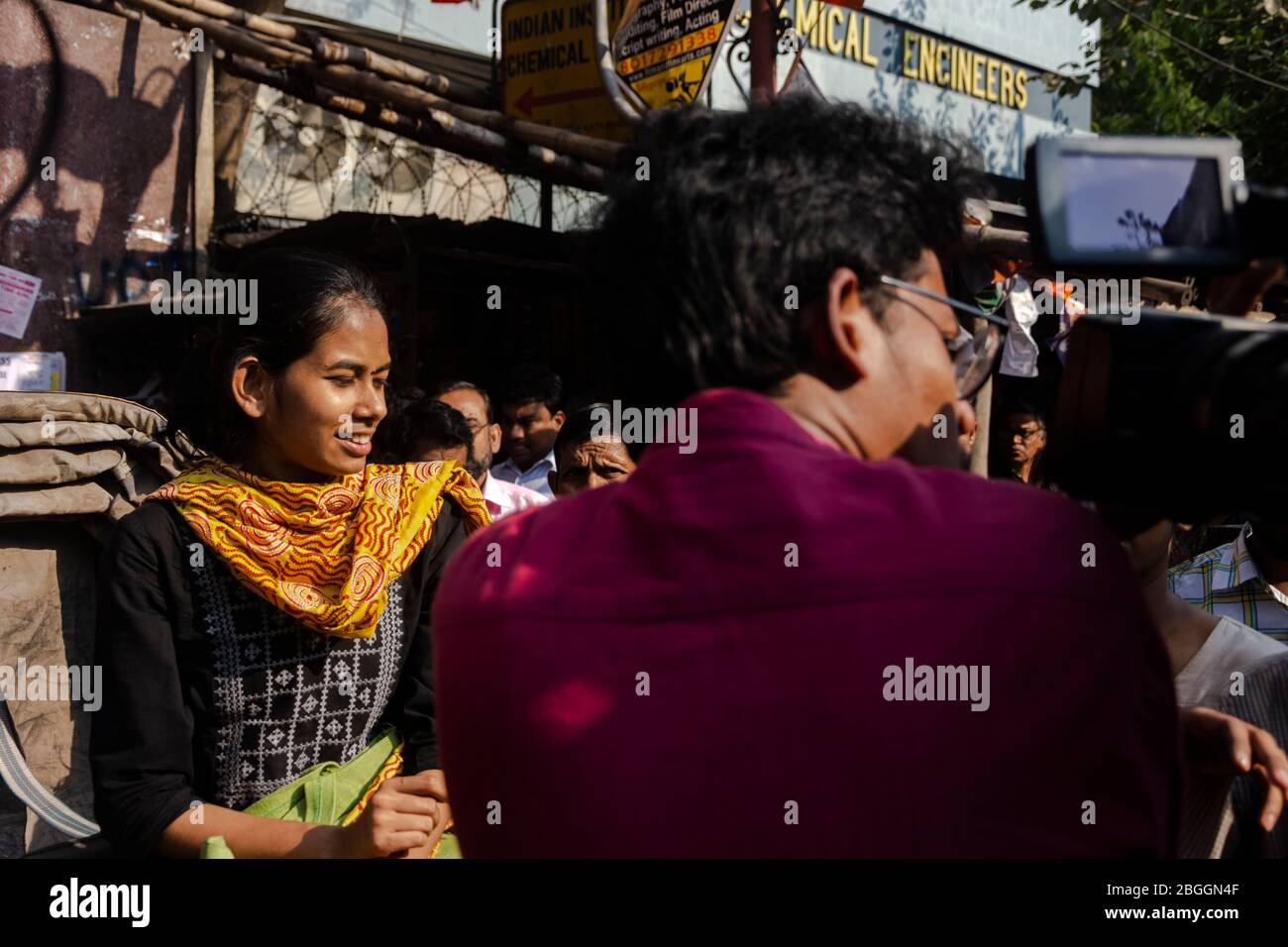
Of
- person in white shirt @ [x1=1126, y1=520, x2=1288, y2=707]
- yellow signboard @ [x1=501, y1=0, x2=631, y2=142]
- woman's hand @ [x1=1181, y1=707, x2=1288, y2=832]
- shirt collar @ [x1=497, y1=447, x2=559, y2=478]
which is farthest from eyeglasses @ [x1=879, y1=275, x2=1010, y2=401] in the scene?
yellow signboard @ [x1=501, y1=0, x2=631, y2=142]

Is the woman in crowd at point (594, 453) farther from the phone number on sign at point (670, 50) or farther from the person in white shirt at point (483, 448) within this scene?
the phone number on sign at point (670, 50)

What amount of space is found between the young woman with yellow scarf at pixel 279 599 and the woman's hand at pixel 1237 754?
116cm

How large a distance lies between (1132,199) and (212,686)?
177 cm

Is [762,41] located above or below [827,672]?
above

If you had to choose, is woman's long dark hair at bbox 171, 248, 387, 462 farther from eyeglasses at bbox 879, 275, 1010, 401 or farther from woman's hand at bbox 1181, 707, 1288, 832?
woman's hand at bbox 1181, 707, 1288, 832

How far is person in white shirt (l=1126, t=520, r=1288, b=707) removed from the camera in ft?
6.61

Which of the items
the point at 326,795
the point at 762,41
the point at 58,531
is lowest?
the point at 326,795

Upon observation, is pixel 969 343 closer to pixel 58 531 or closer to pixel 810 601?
pixel 810 601

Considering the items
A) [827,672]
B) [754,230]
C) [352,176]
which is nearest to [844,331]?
[754,230]

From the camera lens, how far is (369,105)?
6.68 meters

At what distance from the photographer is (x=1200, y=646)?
208 centimetres
